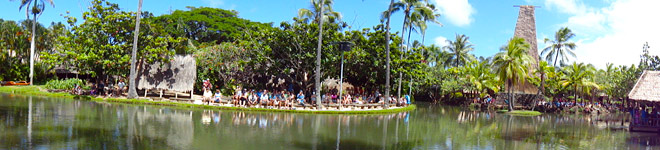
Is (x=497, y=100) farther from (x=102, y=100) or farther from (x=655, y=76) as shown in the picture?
(x=102, y=100)

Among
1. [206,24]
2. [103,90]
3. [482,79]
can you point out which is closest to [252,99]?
[103,90]

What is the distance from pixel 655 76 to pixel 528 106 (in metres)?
15.0

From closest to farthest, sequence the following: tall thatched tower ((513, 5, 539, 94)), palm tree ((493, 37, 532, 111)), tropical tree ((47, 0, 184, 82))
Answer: tropical tree ((47, 0, 184, 82)), palm tree ((493, 37, 532, 111)), tall thatched tower ((513, 5, 539, 94))

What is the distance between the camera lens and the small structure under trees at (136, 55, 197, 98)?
25.5 meters

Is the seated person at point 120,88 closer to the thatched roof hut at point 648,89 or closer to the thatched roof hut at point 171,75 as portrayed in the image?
the thatched roof hut at point 171,75

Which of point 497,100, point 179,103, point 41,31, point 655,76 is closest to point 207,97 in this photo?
point 179,103

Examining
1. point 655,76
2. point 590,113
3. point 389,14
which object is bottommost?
point 590,113

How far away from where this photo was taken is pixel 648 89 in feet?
61.3

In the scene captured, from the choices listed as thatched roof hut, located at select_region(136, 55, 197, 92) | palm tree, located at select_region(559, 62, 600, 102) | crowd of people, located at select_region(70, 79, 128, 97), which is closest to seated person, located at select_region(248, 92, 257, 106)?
thatched roof hut, located at select_region(136, 55, 197, 92)

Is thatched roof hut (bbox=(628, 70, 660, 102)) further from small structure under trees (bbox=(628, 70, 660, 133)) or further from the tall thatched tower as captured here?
the tall thatched tower

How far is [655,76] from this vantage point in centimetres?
1919

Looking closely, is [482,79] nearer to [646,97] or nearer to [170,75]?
[646,97]

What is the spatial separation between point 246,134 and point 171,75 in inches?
581

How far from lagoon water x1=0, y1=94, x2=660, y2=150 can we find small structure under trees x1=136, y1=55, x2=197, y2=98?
20.9ft
